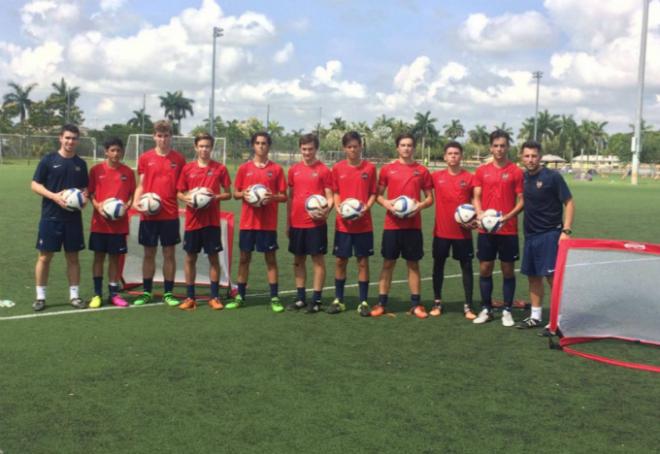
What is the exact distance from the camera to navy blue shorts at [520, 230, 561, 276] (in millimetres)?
6258

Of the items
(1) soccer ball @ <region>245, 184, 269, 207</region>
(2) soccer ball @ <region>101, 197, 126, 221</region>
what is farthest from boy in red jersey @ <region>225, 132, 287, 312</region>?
(2) soccer ball @ <region>101, 197, 126, 221</region>

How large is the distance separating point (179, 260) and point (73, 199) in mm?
1954

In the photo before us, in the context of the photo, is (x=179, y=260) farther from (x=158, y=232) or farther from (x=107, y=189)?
(x=107, y=189)

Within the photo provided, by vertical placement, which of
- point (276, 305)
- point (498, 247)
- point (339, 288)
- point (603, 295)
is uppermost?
point (498, 247)

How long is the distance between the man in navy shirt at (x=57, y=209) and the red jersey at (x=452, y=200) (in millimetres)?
3895

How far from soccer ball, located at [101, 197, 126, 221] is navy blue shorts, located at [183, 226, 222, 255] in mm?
733

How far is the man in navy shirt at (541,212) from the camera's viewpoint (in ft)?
20.4

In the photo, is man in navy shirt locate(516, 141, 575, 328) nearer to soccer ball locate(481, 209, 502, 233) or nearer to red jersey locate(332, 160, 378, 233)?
soccer ball locate(481, 209, 502, 233)

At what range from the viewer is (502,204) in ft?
21.3

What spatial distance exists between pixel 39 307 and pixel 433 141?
94798mm

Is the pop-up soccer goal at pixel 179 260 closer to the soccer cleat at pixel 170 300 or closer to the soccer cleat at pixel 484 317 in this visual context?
the soccer cleat at pixel 170 300

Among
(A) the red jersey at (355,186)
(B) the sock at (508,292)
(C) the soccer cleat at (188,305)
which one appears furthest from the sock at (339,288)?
(B) the sock at (508,292)

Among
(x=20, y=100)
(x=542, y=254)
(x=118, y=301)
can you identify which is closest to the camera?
(x=542, y=254)

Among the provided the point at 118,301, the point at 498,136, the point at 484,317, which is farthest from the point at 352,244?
the point at 118,301
